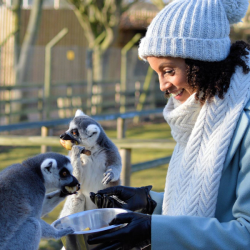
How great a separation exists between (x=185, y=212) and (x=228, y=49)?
0.65 metres

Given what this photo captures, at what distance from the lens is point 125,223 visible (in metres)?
1.37

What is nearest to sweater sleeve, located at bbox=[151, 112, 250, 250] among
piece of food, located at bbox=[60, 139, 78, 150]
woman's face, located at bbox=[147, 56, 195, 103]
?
woman's face, located at bbox=[147, 56, 195, 103]

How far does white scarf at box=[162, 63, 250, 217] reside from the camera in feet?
4.76

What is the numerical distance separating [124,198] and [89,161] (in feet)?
1.50

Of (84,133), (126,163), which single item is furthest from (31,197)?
(126,163)

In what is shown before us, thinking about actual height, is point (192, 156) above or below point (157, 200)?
above

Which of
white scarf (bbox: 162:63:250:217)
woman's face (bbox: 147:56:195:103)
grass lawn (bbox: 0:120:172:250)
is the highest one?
woman's face (bbox: 147:56:195:103)

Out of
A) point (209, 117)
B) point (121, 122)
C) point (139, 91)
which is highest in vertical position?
point (209, 117)

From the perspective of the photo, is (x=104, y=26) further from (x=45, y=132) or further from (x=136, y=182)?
(x=45, y=132)

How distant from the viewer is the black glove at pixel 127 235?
132 cm

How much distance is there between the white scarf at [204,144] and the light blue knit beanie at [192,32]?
0.46 feet

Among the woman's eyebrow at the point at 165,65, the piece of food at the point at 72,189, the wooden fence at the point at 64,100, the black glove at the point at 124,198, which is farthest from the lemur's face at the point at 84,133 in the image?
the wooden fence at the point at 64,100

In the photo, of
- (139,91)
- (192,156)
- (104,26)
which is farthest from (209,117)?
(104,26)

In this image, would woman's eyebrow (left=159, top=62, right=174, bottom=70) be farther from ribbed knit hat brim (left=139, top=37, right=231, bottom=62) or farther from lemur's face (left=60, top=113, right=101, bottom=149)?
lemur's face (left=60, top=113, right=101, bottom=149)
